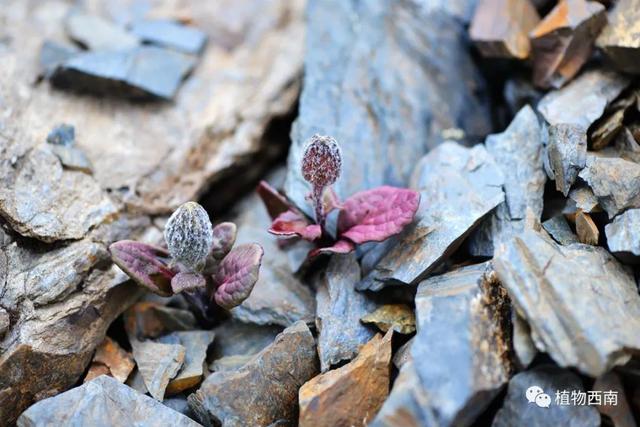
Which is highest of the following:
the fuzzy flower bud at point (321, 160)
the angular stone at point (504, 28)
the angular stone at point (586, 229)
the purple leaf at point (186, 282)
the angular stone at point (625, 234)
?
the angular stone at point (504, 28)

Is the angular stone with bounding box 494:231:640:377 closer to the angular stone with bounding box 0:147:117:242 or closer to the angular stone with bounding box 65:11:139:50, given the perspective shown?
the angular stone with bounding box 0:147:117:242

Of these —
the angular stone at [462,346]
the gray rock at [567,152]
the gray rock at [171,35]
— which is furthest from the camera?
the gray rock at [171,35]

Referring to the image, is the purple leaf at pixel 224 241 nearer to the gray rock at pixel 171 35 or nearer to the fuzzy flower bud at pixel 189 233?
the fuzzy flower bud at pixel 189 233

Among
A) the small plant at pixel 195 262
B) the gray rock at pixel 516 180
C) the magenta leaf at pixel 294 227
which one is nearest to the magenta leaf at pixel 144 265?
the small plant at pixel 195 262

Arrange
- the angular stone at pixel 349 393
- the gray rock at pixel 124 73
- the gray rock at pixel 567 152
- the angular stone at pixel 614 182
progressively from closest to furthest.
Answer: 1. the angular stone at pixel 349 393
2. the angular stone at pixel 614 182
3. the gray rock at pixel 567 152
4. the gray rock at pixel 124 73

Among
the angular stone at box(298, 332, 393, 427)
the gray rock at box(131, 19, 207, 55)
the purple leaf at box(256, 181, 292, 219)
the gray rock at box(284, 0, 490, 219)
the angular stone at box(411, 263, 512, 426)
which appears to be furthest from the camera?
the gray rock at box(131, 19, 207, 55)

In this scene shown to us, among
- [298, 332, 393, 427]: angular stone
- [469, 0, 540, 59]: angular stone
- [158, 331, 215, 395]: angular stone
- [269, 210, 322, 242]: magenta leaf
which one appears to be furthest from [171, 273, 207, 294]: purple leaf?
[469, 0, 540, 59]: angular stone
